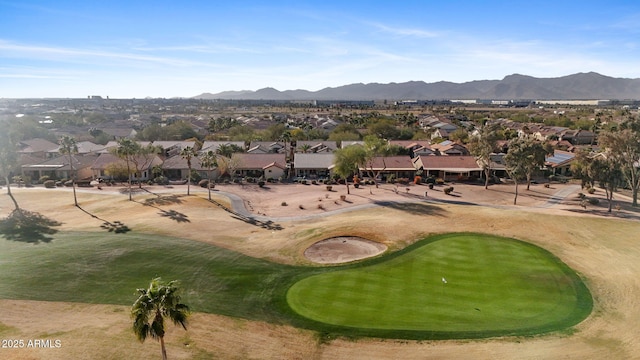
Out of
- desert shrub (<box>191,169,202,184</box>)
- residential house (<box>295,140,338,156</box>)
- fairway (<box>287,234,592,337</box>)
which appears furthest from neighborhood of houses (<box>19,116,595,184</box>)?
fairway (<box>287,234,592,337</box>)

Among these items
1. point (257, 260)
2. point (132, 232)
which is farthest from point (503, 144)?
point (132, 232)

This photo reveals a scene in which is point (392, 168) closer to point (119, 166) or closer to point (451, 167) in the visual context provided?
point (451, 167)

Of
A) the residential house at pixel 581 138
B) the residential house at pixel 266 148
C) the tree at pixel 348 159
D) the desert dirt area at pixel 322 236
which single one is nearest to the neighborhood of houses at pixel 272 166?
the residential house at pixel 266 148

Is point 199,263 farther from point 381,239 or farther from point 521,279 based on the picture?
point 521,279

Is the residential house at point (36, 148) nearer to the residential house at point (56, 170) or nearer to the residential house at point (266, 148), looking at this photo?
the residential house at point (56, 170)

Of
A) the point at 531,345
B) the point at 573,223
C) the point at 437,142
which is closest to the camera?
the point at 531,345

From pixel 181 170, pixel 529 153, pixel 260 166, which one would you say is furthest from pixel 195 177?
pixel 529 153
